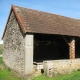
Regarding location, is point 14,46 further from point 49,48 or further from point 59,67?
point 49,48

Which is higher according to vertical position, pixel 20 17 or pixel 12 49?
pixel 20 17

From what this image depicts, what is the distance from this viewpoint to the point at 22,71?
11.6 metres

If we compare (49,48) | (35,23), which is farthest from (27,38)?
(49,48)

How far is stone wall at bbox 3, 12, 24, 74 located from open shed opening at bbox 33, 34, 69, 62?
9.78ft

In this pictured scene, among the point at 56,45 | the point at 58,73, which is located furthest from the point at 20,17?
the point at 56,45

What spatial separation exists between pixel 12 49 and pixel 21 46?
220cm

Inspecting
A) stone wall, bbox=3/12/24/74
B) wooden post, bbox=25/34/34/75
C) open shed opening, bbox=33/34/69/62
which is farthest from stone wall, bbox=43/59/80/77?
open shed opening, bbox=33/34/69/62

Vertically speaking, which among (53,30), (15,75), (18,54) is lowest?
(15,75)

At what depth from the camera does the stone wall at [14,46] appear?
39.6ft

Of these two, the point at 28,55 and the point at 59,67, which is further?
the point at 59,67

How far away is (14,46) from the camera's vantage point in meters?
13.5

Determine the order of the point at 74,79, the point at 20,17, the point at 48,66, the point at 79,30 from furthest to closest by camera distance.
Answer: the point at 79,30 < the point at 20,17 < the point at 48,66 < the point at 74,79

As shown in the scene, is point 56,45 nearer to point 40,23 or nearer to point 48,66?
point 40,23

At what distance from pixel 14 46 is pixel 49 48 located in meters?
5.67
